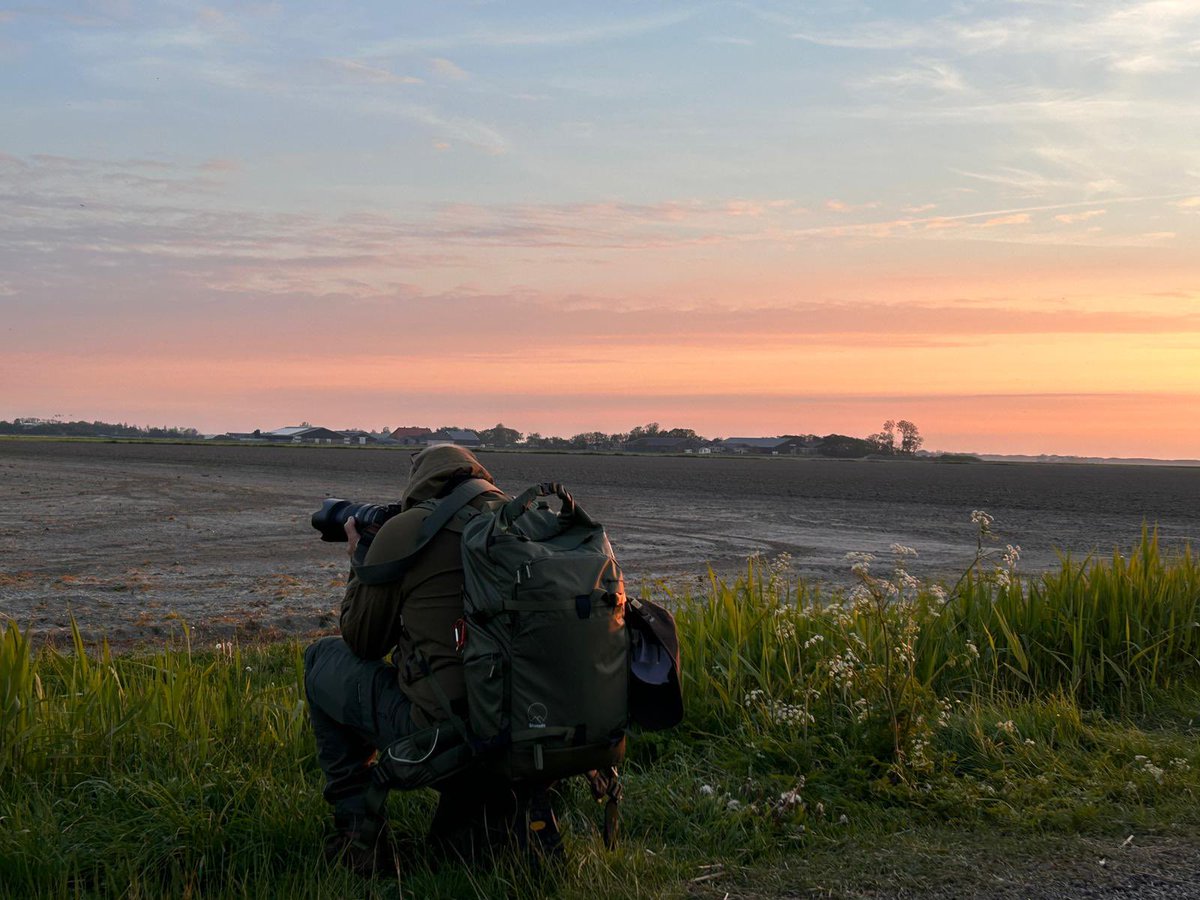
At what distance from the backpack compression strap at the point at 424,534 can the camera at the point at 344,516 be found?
1.15 feet

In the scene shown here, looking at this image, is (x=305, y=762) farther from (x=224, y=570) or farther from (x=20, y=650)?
(x=224, y=570)

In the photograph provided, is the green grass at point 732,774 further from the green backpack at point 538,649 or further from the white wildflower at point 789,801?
the green backpack at point 538,649

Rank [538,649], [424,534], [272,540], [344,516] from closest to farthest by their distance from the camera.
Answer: [538,649], [424,534], [344,516], [272,540]

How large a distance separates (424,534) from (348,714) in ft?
2.94

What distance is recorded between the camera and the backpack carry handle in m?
3.63

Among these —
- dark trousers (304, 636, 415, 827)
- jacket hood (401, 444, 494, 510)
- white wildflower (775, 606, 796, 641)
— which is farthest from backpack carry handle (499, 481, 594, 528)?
white wildflower (775, 606, 796, 641)

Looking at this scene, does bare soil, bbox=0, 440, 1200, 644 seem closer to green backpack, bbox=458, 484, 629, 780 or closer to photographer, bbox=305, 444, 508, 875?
photographer, bbox=305, 444, 508, 875

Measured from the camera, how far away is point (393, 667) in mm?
4184

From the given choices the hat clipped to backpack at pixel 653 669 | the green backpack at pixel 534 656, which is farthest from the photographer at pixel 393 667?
the hat clipped to backpack at pixel 653 669

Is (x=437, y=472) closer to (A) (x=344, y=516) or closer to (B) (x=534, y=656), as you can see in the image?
(A) (x=344, y=516)

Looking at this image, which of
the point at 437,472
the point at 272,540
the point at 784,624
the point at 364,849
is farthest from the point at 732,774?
the point at 272,540

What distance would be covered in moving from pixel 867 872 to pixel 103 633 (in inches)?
345

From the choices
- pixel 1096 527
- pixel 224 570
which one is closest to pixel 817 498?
pixel 1096 527

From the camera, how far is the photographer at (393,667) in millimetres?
3836
